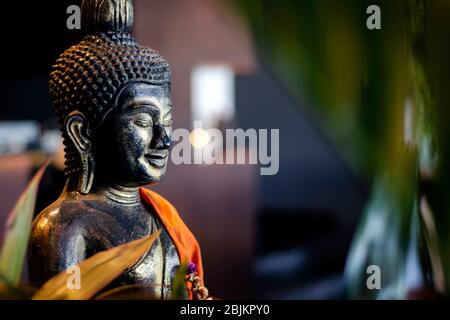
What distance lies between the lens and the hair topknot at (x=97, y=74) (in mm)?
1512

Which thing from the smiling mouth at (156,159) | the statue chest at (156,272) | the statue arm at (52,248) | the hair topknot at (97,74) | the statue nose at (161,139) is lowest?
the statue chest at (156,272)

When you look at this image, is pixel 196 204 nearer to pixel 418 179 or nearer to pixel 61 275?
pixel 418 179

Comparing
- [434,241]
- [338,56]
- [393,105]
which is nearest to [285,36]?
[338,56]

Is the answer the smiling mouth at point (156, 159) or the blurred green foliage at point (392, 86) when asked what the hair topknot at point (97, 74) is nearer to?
the smiling mouth at point (156, 159)

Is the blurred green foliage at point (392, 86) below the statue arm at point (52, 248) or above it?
above

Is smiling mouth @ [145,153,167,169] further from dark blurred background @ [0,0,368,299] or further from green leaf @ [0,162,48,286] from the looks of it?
dark blurred background @ [0,0,368,299]

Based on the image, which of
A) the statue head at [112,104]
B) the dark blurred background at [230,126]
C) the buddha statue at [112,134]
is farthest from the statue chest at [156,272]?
the dark blurred background at [230,126]

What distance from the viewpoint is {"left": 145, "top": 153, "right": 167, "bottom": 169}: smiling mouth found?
5.07ft

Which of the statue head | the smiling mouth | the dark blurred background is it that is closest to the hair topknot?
the statue head

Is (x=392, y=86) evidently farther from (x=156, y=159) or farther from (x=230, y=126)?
(x=156, y=159)

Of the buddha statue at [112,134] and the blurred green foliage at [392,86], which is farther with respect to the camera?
the blurred green foliage at [392,86]

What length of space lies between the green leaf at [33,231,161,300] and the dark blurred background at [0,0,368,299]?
2.20 feet

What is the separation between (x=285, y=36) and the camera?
1938mm

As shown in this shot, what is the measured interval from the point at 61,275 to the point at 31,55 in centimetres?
94
